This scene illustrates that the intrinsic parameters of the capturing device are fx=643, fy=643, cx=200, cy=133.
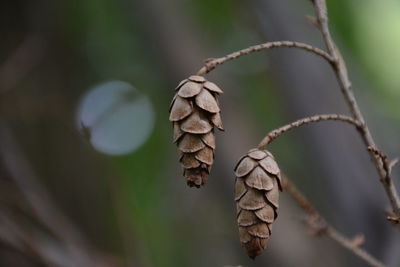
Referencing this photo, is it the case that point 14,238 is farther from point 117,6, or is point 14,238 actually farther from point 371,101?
point 117,6

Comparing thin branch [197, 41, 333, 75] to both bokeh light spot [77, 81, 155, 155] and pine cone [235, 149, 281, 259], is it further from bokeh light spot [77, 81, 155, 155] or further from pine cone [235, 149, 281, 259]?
bokeh light spot [77, 81, 155, 155]

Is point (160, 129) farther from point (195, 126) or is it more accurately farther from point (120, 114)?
point (195, 126)

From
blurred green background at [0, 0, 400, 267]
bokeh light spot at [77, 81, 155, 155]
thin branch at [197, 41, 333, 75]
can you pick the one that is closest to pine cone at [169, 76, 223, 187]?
thin branch at [197, 41, 333, 75]

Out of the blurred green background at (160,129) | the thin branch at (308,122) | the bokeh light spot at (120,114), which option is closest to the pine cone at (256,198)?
the thin branch at (308,122)

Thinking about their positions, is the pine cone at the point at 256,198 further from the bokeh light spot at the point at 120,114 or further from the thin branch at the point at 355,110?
the bokeh light spot at the point at 120,114

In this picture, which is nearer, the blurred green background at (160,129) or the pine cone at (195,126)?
the pine cone at (195,126)

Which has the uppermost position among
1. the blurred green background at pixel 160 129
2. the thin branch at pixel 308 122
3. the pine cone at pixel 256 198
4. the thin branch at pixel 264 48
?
the blurred green background at pixel 160 129

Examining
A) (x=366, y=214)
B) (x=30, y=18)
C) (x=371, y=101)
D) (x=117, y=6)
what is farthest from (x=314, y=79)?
(x=117, y=6)

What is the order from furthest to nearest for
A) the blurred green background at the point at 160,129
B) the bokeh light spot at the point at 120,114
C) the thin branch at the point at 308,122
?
1. the bokeh light spot at the point at 120,114
2. the blurred green background at the point at 160,129
3. the thin branch at the point at 308,122
